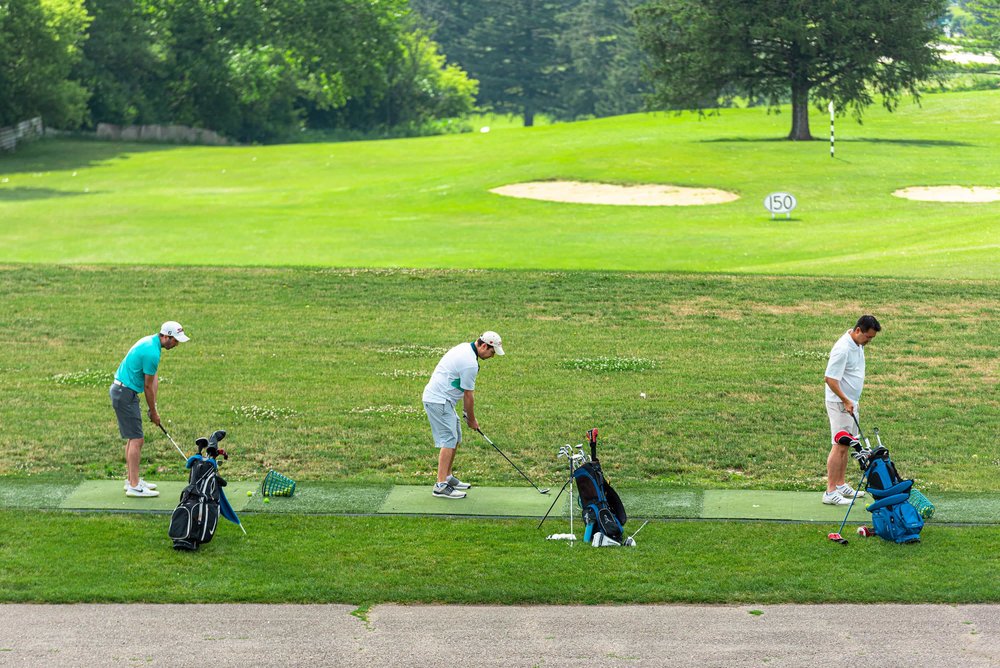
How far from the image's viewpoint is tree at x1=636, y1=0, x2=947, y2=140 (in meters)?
62.4

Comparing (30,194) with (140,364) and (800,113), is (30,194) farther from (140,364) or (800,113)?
(140,364)

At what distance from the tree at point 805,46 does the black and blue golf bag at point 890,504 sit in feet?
163

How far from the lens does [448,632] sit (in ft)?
39.9

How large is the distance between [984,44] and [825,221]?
297ft

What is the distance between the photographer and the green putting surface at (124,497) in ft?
53.7

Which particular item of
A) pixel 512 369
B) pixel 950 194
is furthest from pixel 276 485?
pixel 950 194

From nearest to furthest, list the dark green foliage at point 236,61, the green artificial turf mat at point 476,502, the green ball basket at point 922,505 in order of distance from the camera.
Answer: the green ball basket at point 922,505 < the green artificial turf mat at point 476,502 < the dark green foliage at point 236,61

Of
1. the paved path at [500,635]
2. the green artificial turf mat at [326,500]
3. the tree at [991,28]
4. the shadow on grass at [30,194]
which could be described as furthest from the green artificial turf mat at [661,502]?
the tree at [991,28]

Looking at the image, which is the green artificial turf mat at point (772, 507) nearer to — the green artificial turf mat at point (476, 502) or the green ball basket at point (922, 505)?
the green ball basket at point (922, 505)

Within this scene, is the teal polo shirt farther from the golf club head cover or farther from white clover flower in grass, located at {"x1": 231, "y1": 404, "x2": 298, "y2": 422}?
the golf club head cover

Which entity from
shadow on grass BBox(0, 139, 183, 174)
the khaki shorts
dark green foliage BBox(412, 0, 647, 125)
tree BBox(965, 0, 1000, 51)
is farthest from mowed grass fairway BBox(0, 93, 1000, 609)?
dark green foliage BBox(412, 0, 647, 125)

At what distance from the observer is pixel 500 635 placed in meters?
12.1

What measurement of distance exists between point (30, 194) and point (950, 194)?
3369cm

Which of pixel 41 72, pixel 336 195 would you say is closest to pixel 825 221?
pixel 336 195
